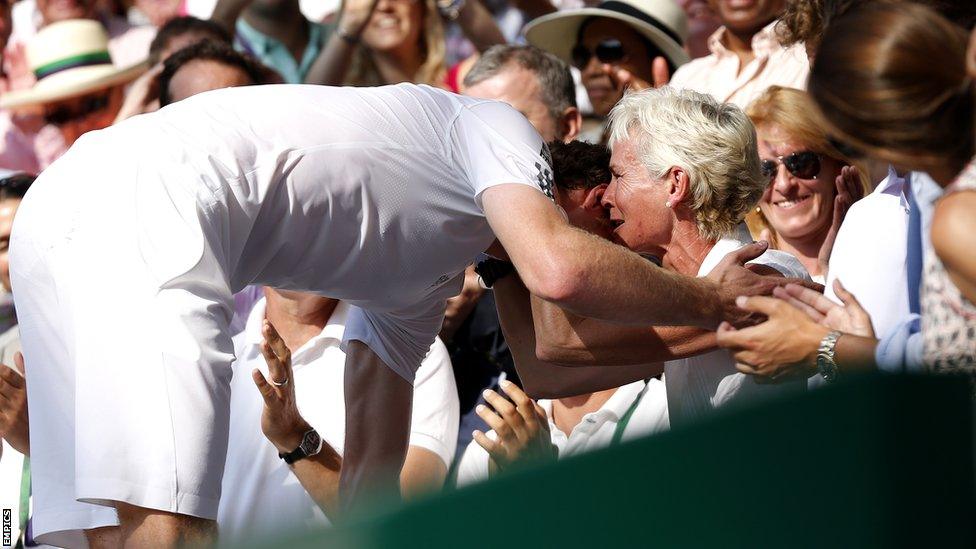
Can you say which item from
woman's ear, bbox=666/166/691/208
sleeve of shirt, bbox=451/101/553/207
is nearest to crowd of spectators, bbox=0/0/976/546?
woman's ear, bbox=666/166/691/208

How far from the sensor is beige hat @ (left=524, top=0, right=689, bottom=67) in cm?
498

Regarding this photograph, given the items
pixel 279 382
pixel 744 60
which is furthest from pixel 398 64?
pixel 279 382

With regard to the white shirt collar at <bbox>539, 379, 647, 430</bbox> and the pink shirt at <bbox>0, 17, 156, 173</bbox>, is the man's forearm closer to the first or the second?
the white shirt collar at <bbox>539, 379, 647, 430</bbox>

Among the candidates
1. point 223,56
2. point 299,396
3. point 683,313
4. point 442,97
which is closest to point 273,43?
point 223,56

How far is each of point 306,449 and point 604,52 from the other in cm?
220

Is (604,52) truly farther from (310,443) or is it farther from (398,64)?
(310,443)

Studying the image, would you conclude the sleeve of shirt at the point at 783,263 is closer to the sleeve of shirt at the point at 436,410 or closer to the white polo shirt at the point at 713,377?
the white polo shirt at the point at 713,377

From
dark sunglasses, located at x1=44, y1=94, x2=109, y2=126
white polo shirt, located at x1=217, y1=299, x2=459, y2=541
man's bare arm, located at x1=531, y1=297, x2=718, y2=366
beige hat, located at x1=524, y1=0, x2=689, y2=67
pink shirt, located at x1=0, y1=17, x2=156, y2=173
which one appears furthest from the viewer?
pink shirt, located at x1=0, y1=17, x2=156, y2=173

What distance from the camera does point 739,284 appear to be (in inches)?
108

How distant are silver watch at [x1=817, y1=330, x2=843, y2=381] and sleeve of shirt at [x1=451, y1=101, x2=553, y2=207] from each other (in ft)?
2.07

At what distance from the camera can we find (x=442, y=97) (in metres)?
2.99

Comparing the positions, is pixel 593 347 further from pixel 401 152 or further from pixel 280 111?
pixel 280 111

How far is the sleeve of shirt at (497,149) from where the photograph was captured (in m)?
2.72

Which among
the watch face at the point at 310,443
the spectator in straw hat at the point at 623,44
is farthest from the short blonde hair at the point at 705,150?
the spectator in straw hat at the point at 623,44
